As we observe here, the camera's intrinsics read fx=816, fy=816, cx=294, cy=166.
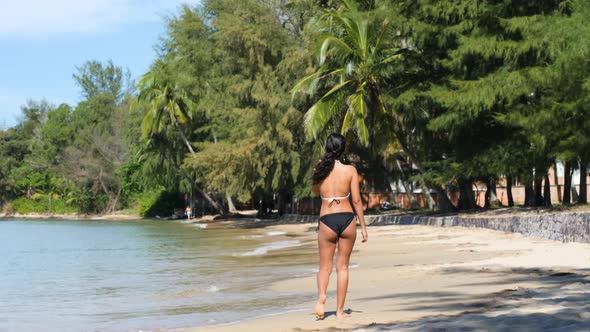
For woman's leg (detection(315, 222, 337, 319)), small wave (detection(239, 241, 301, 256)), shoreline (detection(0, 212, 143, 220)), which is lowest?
small wave (detection(239, 241, 301, 256))

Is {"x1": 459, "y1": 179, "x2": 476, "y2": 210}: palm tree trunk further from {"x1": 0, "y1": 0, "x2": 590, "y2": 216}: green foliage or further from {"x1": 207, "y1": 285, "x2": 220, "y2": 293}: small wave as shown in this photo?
{"x1": 207, "y1": 285, "x2": 220, "y2": 293}: small wave

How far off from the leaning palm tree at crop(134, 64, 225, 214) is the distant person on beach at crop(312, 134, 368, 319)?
4083cm

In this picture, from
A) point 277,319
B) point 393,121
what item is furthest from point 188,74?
point 277,319

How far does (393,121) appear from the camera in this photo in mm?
30453

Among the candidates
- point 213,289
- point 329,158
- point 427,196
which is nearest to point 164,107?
point 427,196

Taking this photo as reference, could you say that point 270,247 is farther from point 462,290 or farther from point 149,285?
point 462,290

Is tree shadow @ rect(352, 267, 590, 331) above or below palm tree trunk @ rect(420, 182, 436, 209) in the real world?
below

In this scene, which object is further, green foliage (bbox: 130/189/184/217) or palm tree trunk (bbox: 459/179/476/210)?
green foliage (bbox: 130/189/184/217)

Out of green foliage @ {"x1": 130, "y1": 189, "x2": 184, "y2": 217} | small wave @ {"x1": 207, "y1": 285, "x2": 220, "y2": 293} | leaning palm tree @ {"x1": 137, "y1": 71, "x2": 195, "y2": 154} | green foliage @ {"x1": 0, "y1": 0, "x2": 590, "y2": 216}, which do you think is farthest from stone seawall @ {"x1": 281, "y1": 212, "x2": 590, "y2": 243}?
green foliage @ {"x1": 130, "y1": 189, "x2": 184, "y2": 217}

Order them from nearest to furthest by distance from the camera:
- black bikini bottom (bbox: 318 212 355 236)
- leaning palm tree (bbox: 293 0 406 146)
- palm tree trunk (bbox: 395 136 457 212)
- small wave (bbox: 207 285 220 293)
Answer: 1. black bikini bottom (bbox: 318 212 355 236)
2. small wave (bbox: 207 285 220 293)
3. leaning palm tree (bbox: 293 0 406 146)
4. palm tree trunk (bbox: 395 136 457 212)

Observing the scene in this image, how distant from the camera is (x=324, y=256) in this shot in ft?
26.9

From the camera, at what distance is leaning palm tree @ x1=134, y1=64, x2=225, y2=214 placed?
49812mm

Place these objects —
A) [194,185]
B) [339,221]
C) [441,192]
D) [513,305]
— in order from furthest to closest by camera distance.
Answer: [194,185]
[441,192]
[339,221]
[513,305]

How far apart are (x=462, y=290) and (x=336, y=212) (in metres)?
2.65
